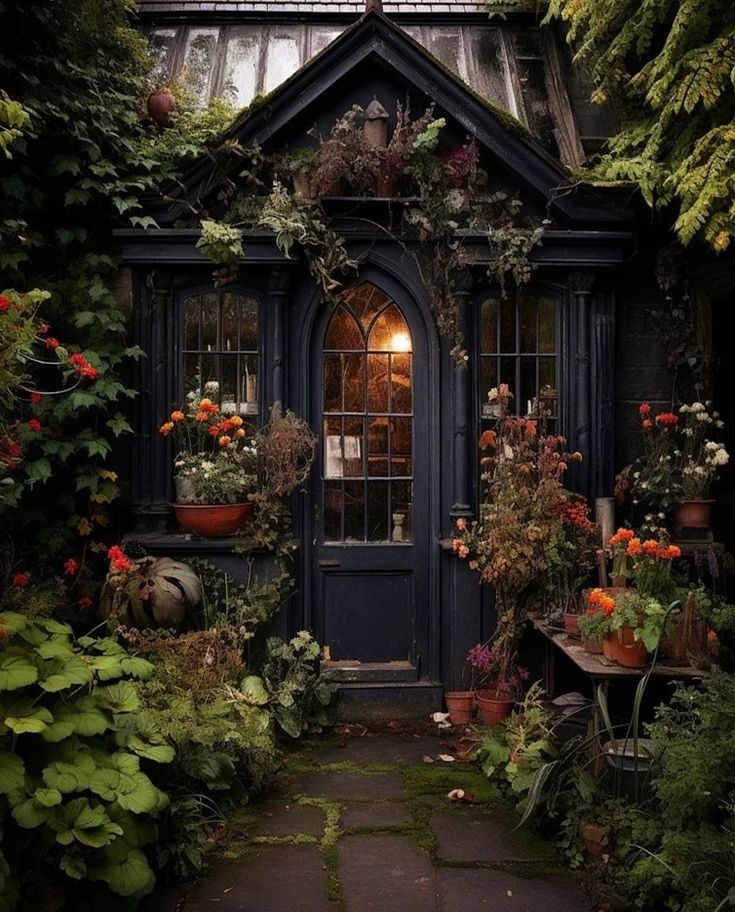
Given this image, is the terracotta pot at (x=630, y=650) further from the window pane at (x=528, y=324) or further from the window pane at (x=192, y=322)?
the window pane at (x=192, y=322)

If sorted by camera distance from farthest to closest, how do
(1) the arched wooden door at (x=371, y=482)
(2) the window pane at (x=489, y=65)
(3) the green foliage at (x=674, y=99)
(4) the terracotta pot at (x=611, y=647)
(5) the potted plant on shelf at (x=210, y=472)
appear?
(2) the window pane at (x=489, y=65) → (1) the arched wooden door at (x=371, y=482) → (5) the potted plant on shelf at (x=210, y=472) → (3) the green foliage at (x=674, y=99) → (4) the terracotta pot at (x=611, y=647)

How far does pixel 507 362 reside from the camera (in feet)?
23.8

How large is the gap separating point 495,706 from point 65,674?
3.29 meters

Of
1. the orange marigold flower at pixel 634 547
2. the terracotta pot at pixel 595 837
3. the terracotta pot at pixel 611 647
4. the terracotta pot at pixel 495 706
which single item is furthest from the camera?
the terracotta pot at pixel 495 706

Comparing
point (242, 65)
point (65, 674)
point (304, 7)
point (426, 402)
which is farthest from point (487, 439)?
point (304, 7)

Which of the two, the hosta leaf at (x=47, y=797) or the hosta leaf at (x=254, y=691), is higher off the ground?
the hosta leaf at (x=47, y=797)

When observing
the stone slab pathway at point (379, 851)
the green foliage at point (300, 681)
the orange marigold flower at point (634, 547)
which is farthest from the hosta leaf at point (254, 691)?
the orange marigold flower at point (634, 547)

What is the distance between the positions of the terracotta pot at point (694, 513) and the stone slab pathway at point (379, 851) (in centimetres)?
250

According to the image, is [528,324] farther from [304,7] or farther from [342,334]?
[304,7]

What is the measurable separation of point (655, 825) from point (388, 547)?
3236mm

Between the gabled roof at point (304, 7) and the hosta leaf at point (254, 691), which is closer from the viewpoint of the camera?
the hosta leaf at point (254, 691)

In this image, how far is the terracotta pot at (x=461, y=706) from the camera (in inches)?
269

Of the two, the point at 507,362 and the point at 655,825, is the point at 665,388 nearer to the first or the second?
the point at 507,362

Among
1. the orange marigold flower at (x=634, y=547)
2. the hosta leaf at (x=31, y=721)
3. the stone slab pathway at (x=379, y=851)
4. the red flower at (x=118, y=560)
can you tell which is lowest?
the stone slab pathway at (x=379, y=851)
